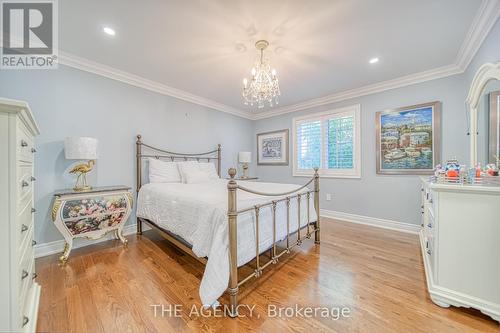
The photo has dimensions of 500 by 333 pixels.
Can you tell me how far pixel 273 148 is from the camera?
5.05 m

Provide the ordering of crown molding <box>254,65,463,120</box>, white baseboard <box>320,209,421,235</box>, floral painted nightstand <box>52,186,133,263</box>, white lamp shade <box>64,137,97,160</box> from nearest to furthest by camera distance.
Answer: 1. floral painted nightstand <box>52,186,133,263</box>
2. white lamp shade <box>64,137,97,160</box>
3. crown molding <box>254,65,463,120</box>
4. white baseboard <box>320,209,421,235</box>

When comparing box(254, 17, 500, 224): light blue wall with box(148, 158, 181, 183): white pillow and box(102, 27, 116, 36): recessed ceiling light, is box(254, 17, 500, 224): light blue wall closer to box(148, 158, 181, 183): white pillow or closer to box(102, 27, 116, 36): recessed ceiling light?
box(148, 158, 181, 183): white pillow

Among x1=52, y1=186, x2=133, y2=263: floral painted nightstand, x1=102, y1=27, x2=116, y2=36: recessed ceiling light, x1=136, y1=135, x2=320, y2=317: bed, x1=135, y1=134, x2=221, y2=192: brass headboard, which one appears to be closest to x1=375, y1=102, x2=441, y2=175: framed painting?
x1=136, y1=135, x2=320, y2=317: bed

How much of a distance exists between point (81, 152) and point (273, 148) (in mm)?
3764

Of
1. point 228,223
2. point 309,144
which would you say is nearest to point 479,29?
point 309,144

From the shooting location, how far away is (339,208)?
394 centimetres

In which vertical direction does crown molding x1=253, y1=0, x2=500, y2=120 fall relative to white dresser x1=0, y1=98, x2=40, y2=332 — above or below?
above

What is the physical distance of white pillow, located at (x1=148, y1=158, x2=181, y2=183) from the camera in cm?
317

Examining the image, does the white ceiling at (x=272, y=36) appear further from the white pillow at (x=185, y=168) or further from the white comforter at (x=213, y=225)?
the white comforter at (x=213, y=225)

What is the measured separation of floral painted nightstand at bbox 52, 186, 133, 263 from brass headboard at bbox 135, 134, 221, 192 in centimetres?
64

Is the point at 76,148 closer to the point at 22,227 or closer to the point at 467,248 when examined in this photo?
the point at 22,227

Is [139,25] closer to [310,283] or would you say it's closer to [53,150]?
[53,150]

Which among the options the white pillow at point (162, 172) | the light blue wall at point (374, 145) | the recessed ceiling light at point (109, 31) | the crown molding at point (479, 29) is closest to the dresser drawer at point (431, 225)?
the light blue wall at point (374, 145)

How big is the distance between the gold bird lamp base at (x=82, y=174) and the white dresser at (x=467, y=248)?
364 cm
